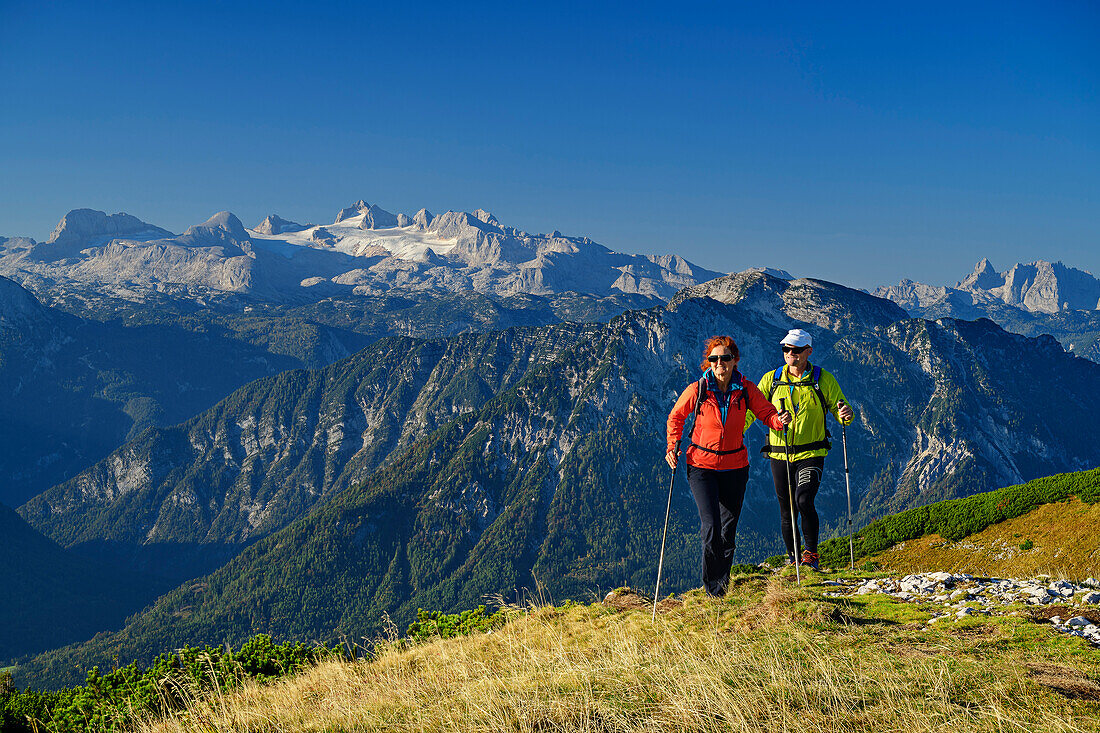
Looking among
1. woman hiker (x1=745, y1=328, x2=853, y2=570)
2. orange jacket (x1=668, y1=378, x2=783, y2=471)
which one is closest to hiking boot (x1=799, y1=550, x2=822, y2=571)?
woman hiker (x1=745, y1=328, x2=853, y2=570)

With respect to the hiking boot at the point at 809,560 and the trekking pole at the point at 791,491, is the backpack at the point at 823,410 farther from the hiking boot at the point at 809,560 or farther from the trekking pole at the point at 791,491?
the hiking boot at the point at 809,560

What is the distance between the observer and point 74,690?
50.8 ft

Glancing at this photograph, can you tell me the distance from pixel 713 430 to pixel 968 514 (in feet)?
45.6

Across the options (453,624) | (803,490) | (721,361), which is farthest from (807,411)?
(453,624)

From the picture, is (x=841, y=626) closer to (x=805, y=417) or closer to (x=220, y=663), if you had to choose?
(x=805, y=417)

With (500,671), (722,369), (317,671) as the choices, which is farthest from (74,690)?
(722,369)

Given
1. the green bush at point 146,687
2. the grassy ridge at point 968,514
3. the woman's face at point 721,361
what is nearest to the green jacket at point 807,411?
the woman's face at point 721,361

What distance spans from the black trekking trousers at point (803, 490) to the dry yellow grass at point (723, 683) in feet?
11.2

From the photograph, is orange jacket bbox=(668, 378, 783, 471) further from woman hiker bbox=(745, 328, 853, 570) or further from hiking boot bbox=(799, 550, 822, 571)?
hiking boot bbox=(799, 550, 822, 571)

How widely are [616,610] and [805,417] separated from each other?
22.2 ft

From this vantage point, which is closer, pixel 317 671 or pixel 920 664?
pixel 920 664

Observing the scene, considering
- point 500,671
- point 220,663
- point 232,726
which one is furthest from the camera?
point 220,663

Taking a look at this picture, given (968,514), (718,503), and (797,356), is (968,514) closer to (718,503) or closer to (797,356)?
(797,356)

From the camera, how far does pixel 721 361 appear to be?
14.4 m
